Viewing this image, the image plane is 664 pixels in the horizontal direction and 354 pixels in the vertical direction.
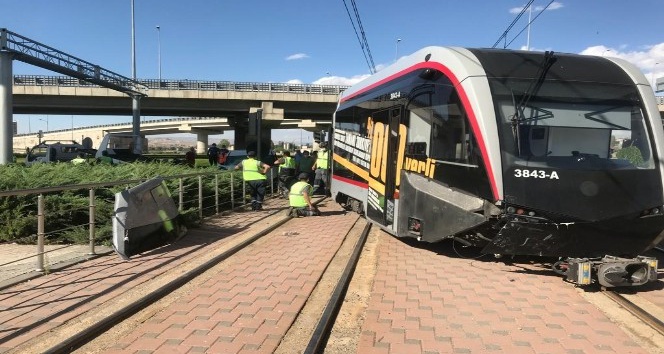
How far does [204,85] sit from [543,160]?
3941cm

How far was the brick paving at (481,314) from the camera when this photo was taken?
4.03 metres

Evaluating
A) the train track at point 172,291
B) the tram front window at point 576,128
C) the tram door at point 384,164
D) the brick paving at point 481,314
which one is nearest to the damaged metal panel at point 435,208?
the tram door at point 384,164

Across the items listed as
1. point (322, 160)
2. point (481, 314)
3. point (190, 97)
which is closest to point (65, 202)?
point (481, 314)

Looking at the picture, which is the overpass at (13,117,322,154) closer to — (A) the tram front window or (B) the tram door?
(B) the tram door

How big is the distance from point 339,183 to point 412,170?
4.99 meters

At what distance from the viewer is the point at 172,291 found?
5.37 m

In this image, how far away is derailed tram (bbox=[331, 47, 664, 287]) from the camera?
5477 mm

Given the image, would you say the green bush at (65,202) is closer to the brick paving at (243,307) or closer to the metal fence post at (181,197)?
the metal fence post at (181,197)

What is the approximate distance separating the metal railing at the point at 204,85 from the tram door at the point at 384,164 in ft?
112

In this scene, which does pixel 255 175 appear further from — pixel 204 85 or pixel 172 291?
pixel 204 85

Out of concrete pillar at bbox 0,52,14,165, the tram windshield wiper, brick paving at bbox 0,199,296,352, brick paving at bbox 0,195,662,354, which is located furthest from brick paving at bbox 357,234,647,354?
concrete pillar at bbox 0,52,14,165

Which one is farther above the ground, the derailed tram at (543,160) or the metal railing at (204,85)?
the metal railing at (204,85)

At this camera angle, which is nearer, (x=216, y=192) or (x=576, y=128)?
(x=576, y=128)

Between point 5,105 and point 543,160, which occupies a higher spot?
point 5,105
